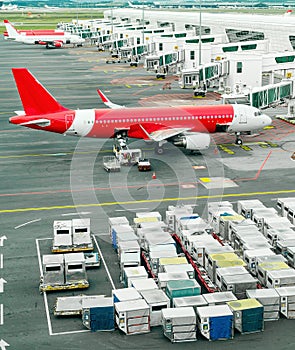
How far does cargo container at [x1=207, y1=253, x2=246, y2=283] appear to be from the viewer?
38.4 m

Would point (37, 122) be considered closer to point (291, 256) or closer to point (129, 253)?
point (129, 253)

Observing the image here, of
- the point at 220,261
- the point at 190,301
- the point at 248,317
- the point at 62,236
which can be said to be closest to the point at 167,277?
the point at 190,301

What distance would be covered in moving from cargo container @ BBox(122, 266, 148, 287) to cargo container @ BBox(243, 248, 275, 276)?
6.88 metres

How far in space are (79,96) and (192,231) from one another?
7922 cm

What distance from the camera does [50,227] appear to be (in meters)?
49.9

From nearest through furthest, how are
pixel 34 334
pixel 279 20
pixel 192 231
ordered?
pixel 34 334 < pixel 192 231 < pixel 279 20

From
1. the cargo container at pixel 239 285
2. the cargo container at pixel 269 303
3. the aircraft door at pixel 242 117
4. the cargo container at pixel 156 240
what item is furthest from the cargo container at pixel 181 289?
the aircraft door at pixel 242 117

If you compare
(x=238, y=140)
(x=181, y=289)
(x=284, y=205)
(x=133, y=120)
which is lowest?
(x=238, y=140)

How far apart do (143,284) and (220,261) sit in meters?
5.41

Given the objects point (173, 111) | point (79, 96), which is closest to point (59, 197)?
point (173, 111)

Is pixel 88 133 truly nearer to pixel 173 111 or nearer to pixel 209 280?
pixel 173 111

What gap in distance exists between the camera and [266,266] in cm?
3831

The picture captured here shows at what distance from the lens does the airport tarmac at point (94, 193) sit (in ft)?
110

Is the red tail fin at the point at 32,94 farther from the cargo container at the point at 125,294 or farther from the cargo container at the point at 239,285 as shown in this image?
the cargo container at the point at 239,285
